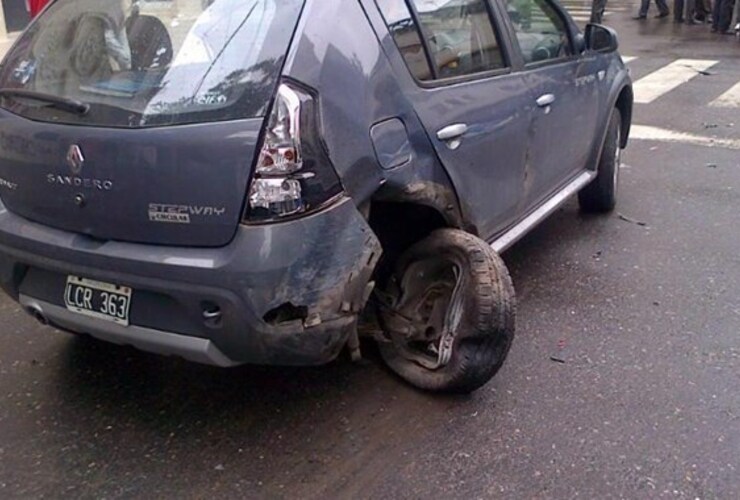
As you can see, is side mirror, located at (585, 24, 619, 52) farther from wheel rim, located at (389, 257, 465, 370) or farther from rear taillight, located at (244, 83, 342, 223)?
rear taillight, located at (244, 83, 342, 223)

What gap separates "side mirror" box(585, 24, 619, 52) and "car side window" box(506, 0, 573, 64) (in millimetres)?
297

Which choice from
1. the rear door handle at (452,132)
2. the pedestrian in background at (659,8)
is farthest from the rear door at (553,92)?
the pedestrian in background at (659,8)

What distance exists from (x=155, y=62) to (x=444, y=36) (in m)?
1.26

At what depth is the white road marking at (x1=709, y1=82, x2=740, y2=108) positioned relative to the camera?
935 centimetres

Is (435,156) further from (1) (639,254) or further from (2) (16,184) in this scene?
(1) (639,254)

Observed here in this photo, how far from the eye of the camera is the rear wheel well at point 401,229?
137 inches

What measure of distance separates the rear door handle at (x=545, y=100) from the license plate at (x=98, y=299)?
2250 mm

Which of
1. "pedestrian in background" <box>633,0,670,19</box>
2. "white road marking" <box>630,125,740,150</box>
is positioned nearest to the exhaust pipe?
"white road marking" <box>630,125,740,150</box>

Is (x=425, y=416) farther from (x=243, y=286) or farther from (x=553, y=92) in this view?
(x=553, y=92)

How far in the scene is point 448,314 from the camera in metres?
3.45

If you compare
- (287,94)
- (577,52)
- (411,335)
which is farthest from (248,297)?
(577,52)

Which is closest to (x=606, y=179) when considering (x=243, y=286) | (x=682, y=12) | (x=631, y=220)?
(x=631, y=220)

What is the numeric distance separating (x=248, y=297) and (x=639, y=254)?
304cm

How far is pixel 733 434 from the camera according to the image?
3.23m
